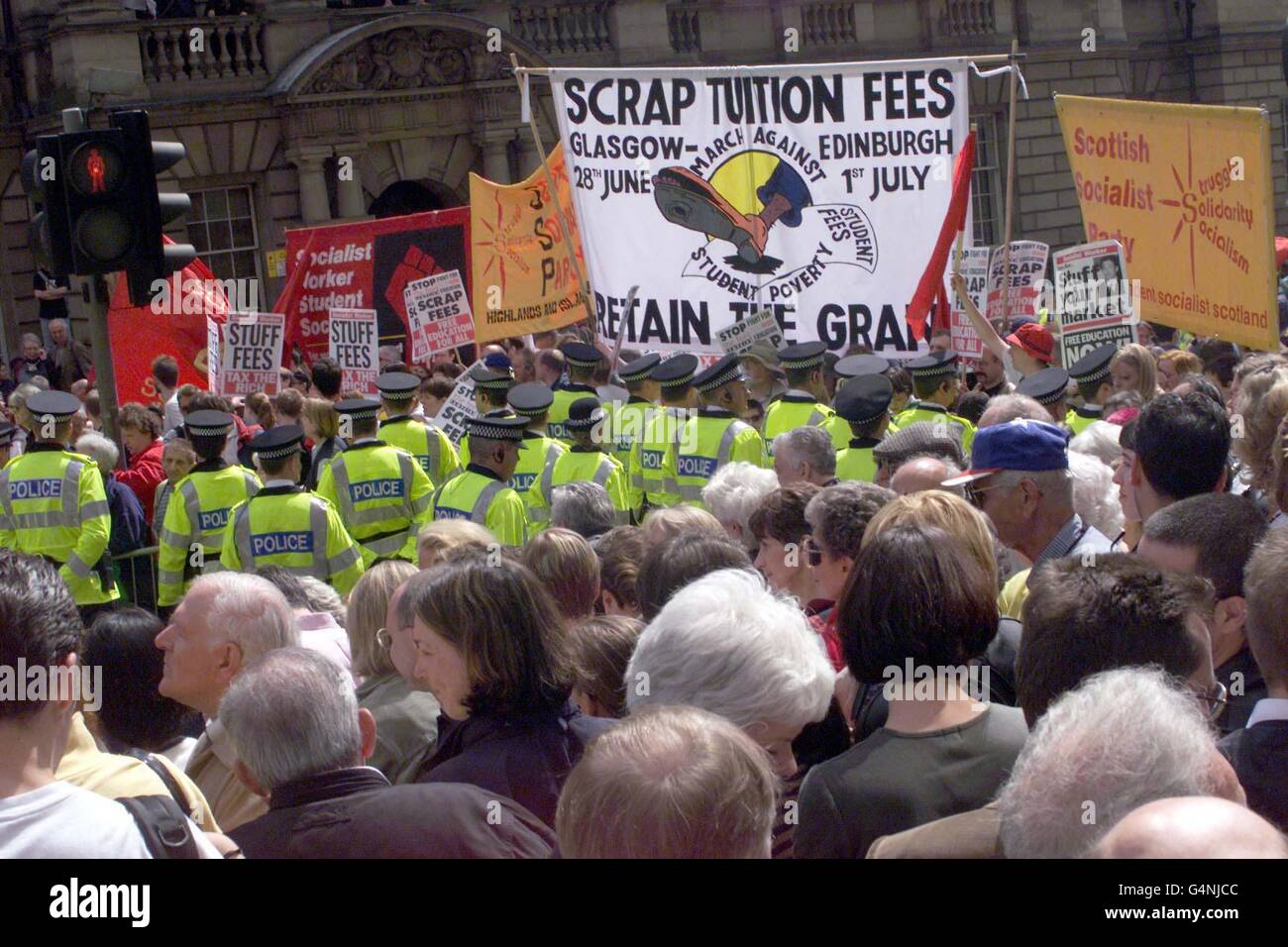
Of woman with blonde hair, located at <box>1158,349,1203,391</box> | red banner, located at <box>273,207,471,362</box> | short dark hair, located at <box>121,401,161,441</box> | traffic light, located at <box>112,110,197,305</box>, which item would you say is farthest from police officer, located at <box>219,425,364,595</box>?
red banner, located at <box>273,207,471,362</box>

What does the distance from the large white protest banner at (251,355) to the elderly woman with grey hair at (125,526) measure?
3.66 m

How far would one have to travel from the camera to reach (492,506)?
8.27 metres

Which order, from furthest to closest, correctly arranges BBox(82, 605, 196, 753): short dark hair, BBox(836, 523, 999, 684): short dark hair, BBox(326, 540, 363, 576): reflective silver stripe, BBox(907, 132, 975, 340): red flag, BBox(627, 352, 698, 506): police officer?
BBox(907, 132, 975, 340): red flag
BBox(627, 352, 698, 506): police officer
BBox(326, 540, 363, 576): reflective silver stripe
BBox(82, 605, 196, 753): short dark hair
BBox(836, 523, 999, 684): short dark hair

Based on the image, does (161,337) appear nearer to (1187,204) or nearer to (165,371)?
(165,371)

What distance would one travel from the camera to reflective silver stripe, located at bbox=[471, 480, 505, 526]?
8266 mm

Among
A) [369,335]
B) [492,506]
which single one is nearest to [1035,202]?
[369,335]

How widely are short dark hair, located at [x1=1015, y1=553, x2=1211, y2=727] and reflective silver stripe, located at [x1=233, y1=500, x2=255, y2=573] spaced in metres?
5.49

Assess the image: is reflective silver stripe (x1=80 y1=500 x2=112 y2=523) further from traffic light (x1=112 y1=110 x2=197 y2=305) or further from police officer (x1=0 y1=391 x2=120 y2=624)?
traffic light (x1=112 y1=110 x2=197 y2=305)

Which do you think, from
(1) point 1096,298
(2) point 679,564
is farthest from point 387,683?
(1) point 1096,298

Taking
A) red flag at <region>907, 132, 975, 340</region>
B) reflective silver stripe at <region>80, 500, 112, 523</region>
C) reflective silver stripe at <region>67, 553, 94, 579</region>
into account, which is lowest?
reflective silver stripe at <region>67, 553, 94, 579</region>

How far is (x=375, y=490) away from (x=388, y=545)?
0.33 meters

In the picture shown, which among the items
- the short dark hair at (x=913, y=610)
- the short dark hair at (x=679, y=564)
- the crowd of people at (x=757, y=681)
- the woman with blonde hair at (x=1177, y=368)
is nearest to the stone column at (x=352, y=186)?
the woman with blonde hair at (x=1177, y=368)
